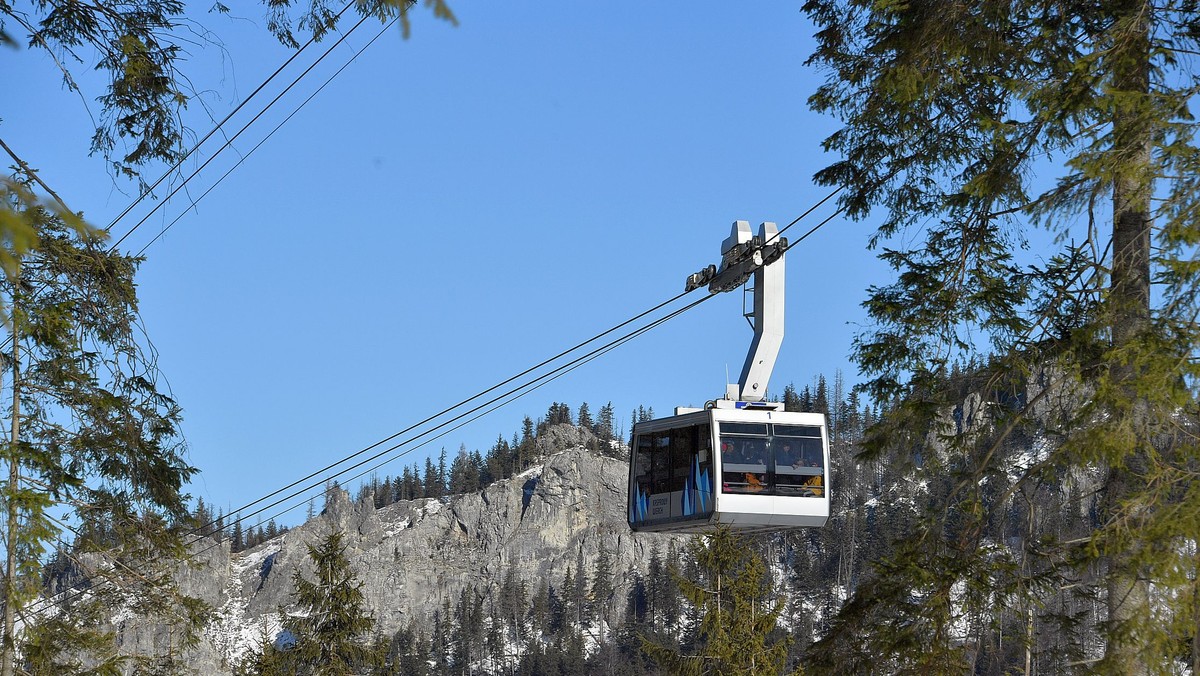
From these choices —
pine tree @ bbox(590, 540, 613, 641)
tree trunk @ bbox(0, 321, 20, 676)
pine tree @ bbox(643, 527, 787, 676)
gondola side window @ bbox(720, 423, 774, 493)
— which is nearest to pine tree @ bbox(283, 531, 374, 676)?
pine tree @ bbox(643, 527, 787, 676)

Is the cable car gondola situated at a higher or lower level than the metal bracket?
lower

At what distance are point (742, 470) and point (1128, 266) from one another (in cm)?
687

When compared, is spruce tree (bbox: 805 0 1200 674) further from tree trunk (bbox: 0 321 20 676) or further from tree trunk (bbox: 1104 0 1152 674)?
tree trunk (bbox: 0 321 20 676)

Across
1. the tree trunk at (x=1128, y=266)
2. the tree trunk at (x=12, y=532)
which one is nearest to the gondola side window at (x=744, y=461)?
the tree trunk at (x=1128, y=266)

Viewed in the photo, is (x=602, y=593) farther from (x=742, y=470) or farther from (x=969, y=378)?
(x=969, y=378)

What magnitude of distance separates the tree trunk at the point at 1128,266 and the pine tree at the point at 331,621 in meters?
22.0

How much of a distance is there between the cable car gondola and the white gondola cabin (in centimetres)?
1

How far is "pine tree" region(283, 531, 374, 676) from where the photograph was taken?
2905 cm

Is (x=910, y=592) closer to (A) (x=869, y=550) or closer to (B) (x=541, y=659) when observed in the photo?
(A) (x=869, y=550)

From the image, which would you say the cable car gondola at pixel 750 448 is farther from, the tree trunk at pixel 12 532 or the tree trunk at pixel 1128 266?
the tree trunk at pixel 12 532

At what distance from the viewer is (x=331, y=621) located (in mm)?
29656

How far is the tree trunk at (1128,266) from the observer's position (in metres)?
8.56

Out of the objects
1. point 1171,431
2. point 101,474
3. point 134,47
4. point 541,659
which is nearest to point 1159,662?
point 1171,431

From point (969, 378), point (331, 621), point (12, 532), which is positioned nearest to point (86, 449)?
point (12, 532)
